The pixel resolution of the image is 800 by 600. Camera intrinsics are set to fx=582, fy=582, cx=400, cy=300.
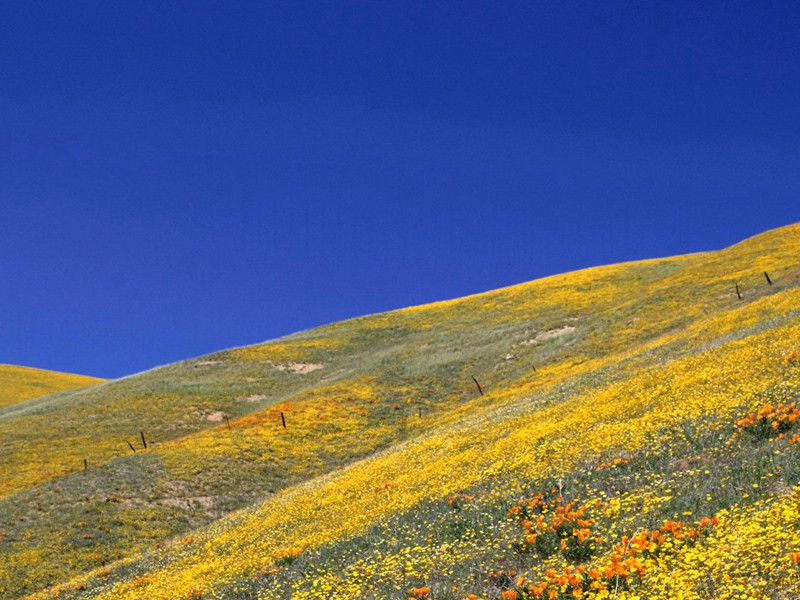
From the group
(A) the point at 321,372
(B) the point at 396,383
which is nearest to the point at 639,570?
(B) the point at 396,383

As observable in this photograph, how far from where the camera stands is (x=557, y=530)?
397 inches

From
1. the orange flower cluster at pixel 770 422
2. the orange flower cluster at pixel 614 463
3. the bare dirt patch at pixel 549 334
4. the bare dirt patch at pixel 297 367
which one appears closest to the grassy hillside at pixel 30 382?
the bare dirt patch at pixel 297 367

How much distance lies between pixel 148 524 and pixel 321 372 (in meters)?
Answer: 41.6

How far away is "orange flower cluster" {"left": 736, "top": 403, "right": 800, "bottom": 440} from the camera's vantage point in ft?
37.2

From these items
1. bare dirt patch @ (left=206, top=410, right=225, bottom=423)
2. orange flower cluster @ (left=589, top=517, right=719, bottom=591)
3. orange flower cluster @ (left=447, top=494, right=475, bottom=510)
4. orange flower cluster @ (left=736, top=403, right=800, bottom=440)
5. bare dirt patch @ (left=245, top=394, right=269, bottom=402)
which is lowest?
orange flower cluster @ (left=447, top=494, right=475, bottom=510)

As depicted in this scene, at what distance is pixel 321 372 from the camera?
7231 cm

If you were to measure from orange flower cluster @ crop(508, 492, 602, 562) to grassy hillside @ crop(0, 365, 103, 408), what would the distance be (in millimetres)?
101340

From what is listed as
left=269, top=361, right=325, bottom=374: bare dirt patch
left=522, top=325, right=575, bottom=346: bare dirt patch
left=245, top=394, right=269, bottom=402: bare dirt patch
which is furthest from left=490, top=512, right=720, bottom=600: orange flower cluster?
left=269, top=361, right=325, bottom=374: bare dirt patch

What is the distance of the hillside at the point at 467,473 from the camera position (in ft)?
29.6

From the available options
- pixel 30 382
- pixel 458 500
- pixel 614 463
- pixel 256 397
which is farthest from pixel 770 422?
pixel 30 382

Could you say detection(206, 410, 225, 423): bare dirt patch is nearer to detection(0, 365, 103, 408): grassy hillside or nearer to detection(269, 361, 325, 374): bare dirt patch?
detection(269, 361, 325, 374): bare dirt patch

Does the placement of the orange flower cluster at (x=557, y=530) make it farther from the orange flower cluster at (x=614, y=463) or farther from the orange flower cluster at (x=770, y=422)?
the orange flower cluster at (x=770, y=422)

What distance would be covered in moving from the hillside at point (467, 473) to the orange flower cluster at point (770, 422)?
0.05m

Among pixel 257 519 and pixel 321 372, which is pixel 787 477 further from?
pixel 321 372
